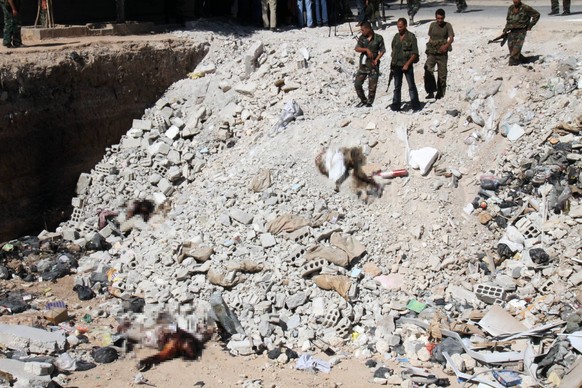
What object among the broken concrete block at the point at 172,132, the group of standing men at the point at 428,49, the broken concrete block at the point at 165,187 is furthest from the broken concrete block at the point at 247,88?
the group of standing men at the point at 428,49

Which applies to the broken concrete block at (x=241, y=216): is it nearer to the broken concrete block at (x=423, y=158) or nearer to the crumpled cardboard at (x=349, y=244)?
the crumpled cardboard at (x=349, y=244)

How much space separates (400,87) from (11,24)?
6.34m

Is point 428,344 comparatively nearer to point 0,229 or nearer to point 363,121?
point 363,121

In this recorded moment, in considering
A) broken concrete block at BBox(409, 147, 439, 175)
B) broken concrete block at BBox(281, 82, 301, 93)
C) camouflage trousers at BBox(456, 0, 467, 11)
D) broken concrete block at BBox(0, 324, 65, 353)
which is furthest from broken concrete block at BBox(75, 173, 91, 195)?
camouflage trousers at BBox(456, 0, 467, 11)

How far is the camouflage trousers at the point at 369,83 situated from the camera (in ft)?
35.7

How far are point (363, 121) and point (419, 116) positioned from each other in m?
0.81

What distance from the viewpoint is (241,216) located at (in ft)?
32.4

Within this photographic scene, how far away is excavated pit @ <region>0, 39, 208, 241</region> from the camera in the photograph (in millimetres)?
11242

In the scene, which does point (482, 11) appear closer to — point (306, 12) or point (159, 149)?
point (306, 12)

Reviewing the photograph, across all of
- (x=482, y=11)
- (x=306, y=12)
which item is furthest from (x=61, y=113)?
(x=482, y=11)

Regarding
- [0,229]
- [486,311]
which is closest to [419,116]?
[486,311]

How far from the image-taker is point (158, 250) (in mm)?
10008

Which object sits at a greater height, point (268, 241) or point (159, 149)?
point (159, 149)

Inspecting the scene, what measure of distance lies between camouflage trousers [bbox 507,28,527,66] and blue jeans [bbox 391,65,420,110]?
58.9 inches
